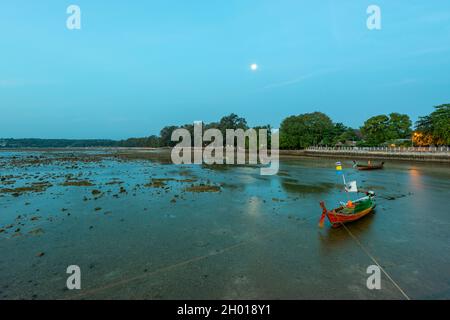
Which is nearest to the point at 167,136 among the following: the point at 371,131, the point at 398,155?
the point at 371,131

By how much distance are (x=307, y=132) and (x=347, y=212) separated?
78348mm

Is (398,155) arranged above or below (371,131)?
below

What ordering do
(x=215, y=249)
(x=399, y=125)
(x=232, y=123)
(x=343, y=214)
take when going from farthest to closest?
(x=232, y=123) → (x=399, y=125) → (x=343, y=214) → (x=215, y=249)

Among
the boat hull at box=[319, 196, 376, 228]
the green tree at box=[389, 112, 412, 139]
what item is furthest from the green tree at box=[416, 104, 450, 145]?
the boat hull at box=[319, 196, 376, 228]

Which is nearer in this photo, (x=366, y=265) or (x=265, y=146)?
(x=366, y=265)

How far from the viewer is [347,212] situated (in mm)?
11203

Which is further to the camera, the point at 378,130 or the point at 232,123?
the point at 232,123

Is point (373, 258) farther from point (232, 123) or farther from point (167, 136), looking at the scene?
point (167, 136)

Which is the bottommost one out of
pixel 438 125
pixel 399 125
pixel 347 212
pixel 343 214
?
pixel 347 212
